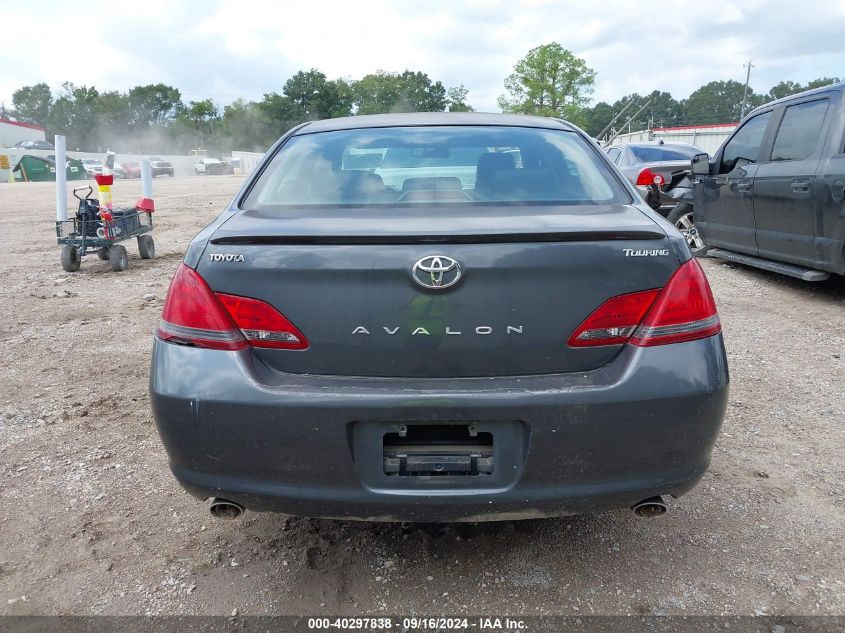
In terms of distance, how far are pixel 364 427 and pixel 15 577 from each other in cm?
148

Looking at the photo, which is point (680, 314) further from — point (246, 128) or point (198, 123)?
point (198, 123)

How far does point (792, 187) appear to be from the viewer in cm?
609

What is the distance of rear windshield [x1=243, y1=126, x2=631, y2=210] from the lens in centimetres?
249

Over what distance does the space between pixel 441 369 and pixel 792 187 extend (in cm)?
543

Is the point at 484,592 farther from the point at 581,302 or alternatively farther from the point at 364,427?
the point at 581,302

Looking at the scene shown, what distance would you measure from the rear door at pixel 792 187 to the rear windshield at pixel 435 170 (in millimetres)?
3934

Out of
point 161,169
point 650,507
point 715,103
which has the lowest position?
point 161,169

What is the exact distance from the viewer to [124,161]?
6112cm

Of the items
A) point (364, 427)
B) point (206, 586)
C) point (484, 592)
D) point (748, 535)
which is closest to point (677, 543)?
point (748, 535)

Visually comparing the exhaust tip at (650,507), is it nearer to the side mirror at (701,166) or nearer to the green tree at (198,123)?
the side mirror at (701,166)

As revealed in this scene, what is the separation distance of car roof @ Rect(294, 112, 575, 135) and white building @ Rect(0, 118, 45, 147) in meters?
77.9

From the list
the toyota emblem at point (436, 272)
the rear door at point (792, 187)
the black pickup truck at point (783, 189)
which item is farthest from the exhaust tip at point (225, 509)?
the rear door at point (792, 187)

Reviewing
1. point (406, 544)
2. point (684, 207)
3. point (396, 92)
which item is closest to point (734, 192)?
point (684, 207)

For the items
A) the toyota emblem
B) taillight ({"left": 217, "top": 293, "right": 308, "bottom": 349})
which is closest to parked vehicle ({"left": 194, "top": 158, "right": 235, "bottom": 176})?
taillight ({"left": 217, "top": 293, "right": 308, "bottom": 349})
